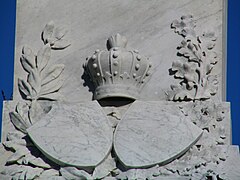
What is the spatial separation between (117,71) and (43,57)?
3.35 feet

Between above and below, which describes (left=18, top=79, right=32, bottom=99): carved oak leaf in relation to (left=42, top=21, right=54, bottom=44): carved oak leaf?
below

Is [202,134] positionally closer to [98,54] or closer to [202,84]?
[202,84]

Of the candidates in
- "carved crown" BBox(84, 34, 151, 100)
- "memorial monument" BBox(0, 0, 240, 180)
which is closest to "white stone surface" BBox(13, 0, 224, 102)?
"memorial monument" BBox(0, 0, 240, 180)

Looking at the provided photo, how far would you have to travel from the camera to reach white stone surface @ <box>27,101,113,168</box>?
A: 13.6 meters

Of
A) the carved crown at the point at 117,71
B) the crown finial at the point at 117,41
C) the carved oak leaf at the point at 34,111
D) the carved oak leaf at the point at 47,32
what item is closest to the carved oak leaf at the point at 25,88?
the carved oak leaf at the point at 34,111

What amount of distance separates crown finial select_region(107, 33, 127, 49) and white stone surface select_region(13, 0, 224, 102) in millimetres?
175

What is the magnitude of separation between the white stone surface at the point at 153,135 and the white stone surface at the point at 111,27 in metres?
0.41

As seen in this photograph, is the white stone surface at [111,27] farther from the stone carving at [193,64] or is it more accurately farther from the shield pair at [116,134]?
the shield pair at [116,134]

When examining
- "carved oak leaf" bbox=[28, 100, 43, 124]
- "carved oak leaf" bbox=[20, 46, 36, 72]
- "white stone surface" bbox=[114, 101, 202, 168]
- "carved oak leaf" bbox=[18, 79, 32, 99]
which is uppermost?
"carved oak leaf" bbox=[20, 46, 36, 72]

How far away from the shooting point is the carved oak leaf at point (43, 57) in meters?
14.5

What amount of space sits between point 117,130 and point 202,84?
1.15 m

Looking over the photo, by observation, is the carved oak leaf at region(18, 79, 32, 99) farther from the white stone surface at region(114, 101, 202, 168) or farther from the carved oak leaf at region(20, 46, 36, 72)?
the white stone surface at region(114, 101, 202, 168)

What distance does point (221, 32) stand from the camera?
1441cm

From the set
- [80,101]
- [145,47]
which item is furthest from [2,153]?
[145,47]
